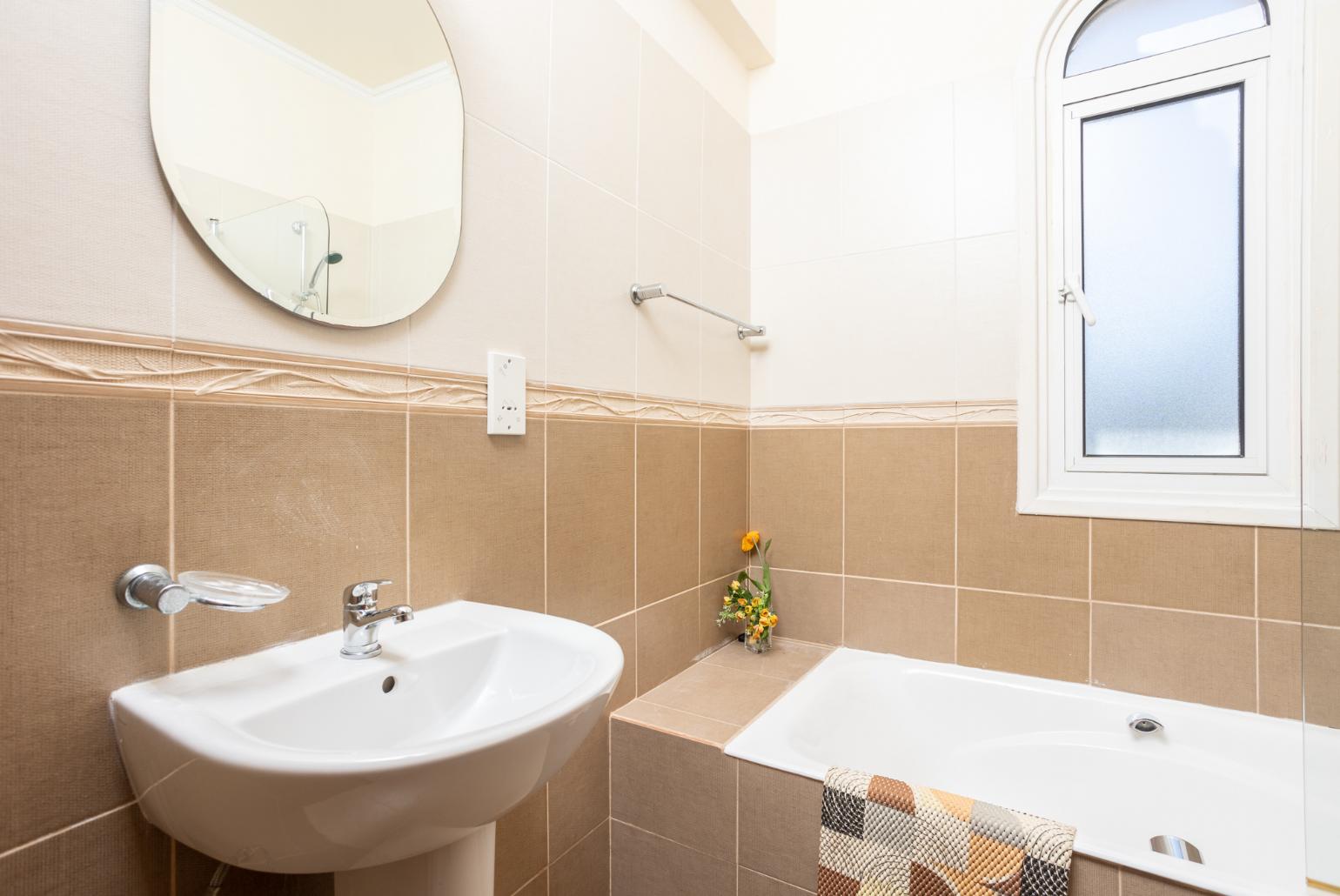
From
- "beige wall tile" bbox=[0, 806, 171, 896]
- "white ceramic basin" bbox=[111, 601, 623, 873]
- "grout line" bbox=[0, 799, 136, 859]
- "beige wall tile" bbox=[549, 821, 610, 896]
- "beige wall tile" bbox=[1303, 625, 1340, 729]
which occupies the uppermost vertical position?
"beige wall tile" bbox=[1303, 625, 1340, 729]

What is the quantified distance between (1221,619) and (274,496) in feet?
6.46

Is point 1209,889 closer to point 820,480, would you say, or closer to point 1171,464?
point 1171,464

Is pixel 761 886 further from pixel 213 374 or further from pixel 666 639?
pixel 213 374

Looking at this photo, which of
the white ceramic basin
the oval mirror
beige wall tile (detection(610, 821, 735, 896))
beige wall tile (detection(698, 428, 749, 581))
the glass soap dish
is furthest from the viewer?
beige wall tile (detection(698, 428, 749, 581))

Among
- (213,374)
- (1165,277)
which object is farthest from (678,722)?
(1165,277)

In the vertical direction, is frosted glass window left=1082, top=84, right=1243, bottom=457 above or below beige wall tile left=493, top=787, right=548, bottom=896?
above

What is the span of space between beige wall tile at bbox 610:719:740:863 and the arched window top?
198 centimetres

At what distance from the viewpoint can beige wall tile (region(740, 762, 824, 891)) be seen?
3.93 ft

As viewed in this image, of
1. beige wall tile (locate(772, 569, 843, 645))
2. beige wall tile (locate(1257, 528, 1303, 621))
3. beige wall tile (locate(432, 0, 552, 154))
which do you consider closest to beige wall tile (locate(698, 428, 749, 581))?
beige wall tile (locate(772, 569, 843, 645))

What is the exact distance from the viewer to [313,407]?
0.90 meters

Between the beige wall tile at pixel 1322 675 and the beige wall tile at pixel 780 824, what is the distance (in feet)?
2.42

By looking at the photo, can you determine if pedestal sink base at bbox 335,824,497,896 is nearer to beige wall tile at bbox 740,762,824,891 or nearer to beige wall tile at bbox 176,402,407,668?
beige wall tile at bbox 176,402,407,668

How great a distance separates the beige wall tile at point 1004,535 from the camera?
1681mm

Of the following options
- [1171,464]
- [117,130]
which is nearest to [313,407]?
[117,130]
